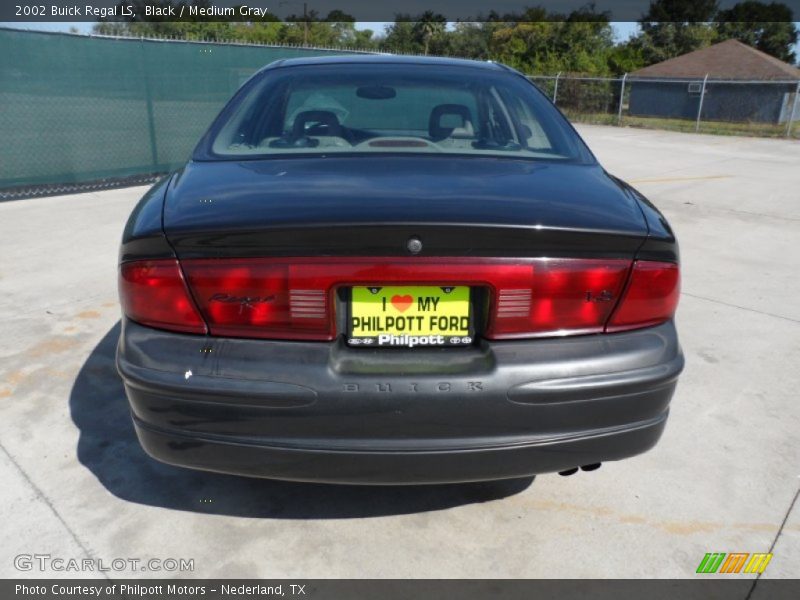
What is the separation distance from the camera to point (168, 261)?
181cm

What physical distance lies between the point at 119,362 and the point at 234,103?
143 centimetres

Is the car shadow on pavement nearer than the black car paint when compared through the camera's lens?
No

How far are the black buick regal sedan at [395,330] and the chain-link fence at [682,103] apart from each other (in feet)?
73.9

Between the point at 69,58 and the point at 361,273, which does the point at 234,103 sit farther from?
the point at 69,58

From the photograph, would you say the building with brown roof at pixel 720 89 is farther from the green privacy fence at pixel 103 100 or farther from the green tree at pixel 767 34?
the green privacy fence at pixel 103 100

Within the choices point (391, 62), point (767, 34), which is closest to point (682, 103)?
point (767, 34)

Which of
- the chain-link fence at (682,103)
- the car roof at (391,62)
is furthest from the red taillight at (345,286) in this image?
the chain-link fence at (682,103)

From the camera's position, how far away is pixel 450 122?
3.02 metres

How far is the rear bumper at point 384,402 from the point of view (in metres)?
1.77

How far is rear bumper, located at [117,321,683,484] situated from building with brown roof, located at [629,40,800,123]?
3447cm

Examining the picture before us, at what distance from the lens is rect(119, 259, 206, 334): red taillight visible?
1.82 meters

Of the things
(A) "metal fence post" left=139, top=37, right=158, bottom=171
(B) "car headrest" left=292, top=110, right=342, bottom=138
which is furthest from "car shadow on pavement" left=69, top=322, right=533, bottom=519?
(A) "metal fence post" left=139, top=37, right=158, bottom=171

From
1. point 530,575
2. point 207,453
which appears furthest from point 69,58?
point 530,575

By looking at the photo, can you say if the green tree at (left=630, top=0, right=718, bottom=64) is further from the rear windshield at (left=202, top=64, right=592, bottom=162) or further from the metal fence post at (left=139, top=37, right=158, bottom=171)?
the rear windshield at (left=202, top=64, right=592, bottom=162)
